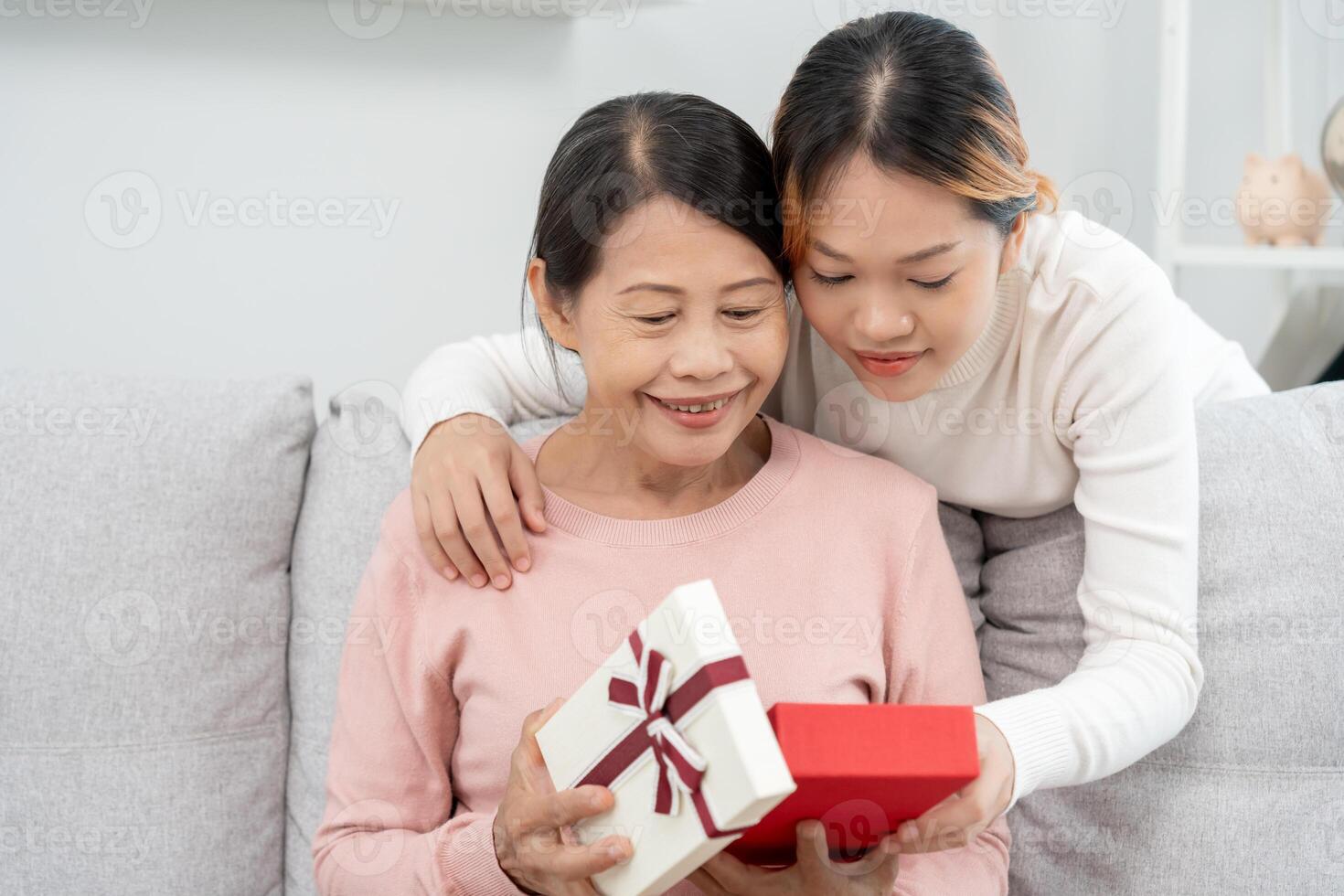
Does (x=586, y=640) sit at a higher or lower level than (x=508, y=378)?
lower

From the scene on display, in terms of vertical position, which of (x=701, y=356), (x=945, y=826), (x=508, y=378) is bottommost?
(x=945, y=826)

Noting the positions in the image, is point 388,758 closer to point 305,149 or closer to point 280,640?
point 280,640

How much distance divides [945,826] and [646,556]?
391 mm

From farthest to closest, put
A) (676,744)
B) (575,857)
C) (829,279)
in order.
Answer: (829,279)
(575,857)
(676,744)

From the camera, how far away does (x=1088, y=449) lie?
1.21 metres

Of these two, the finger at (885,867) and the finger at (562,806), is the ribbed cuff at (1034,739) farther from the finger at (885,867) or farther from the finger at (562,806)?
the finger at (562,806)

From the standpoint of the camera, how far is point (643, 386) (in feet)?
3.64

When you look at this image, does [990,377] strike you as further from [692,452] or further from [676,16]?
[676,16]

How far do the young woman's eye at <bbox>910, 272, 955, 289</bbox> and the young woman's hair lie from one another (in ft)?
0.21

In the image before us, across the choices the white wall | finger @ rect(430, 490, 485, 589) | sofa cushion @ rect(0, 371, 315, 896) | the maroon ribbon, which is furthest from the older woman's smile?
the white wall

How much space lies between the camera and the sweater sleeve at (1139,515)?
3.74ft

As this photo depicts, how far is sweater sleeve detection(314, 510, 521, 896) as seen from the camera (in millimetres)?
1129

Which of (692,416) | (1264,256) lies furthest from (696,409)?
(1264,256)

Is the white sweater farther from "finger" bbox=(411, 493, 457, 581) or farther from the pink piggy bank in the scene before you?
the pink piggy bank
